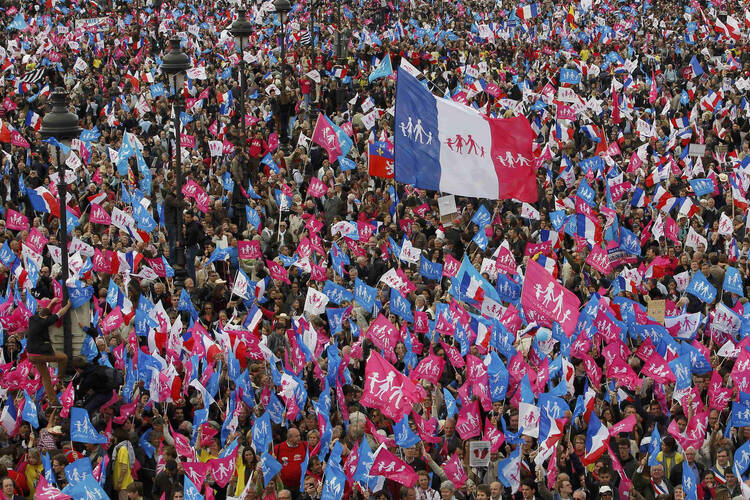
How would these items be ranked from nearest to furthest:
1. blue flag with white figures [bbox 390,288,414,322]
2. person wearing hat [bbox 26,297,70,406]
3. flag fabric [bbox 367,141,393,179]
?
person wearing hat [bbox 26,297,70,406] < blue flag with white figures [bbox 390,288,414,322] < flag fabric [bbox 367,141,393,179]

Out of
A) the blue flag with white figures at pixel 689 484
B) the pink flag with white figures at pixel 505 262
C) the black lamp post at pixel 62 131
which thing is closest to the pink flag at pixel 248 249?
the pink flag with white figures at pixel 505 262

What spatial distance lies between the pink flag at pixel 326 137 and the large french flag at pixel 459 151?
5.03 meters

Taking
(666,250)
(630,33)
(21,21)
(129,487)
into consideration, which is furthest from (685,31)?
(129,487)

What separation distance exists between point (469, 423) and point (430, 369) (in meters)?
1.56

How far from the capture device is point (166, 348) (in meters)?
16.4

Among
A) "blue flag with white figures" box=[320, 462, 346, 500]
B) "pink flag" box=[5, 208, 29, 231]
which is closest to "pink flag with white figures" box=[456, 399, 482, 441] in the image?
"blue flag with white figures" box=[320, 462, 346, 500]

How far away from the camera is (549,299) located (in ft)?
53.8

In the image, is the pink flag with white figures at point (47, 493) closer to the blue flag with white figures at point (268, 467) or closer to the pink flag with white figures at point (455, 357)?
the blue flag with white figures at point (268, 467)

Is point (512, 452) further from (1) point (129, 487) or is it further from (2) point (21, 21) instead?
(2) point (21, 21)

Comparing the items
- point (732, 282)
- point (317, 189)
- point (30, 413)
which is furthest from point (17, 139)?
point (732, 282)

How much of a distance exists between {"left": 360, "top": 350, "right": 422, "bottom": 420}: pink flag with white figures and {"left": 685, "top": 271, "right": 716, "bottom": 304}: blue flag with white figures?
5.63 m

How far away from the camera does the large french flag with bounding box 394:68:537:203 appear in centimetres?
2048

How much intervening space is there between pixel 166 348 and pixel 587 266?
6936mm

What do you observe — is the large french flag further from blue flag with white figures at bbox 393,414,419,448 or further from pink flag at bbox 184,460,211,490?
pink flag at bbox 184,460,211,490
